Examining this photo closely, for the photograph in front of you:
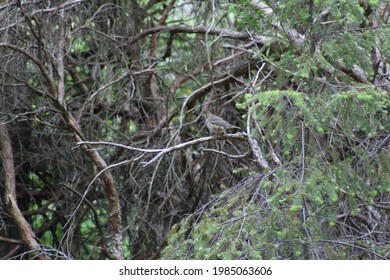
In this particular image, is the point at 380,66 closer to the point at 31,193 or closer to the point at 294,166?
the point at 294,166

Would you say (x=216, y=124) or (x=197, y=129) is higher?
(x=216, y=124)

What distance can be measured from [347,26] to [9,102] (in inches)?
121

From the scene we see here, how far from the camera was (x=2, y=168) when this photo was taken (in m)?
6.31

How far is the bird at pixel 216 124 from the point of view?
5516 millimetres

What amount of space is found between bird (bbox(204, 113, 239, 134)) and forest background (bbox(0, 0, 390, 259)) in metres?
0.15

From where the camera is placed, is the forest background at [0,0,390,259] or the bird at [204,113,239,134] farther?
the bird at [204,113,239,134]

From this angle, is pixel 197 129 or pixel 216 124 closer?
pixel 216 124

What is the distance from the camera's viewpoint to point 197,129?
6.47 m

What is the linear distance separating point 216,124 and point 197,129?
2.86 ft

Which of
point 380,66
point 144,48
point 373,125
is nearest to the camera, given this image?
point 373,125

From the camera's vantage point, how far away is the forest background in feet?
12.2

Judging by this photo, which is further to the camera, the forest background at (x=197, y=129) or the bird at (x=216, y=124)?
the bird at (x=216, y=124)

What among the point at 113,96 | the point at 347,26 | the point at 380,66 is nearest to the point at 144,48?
the point at 113,96

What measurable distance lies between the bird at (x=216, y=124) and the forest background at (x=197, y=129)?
15 centimetres
